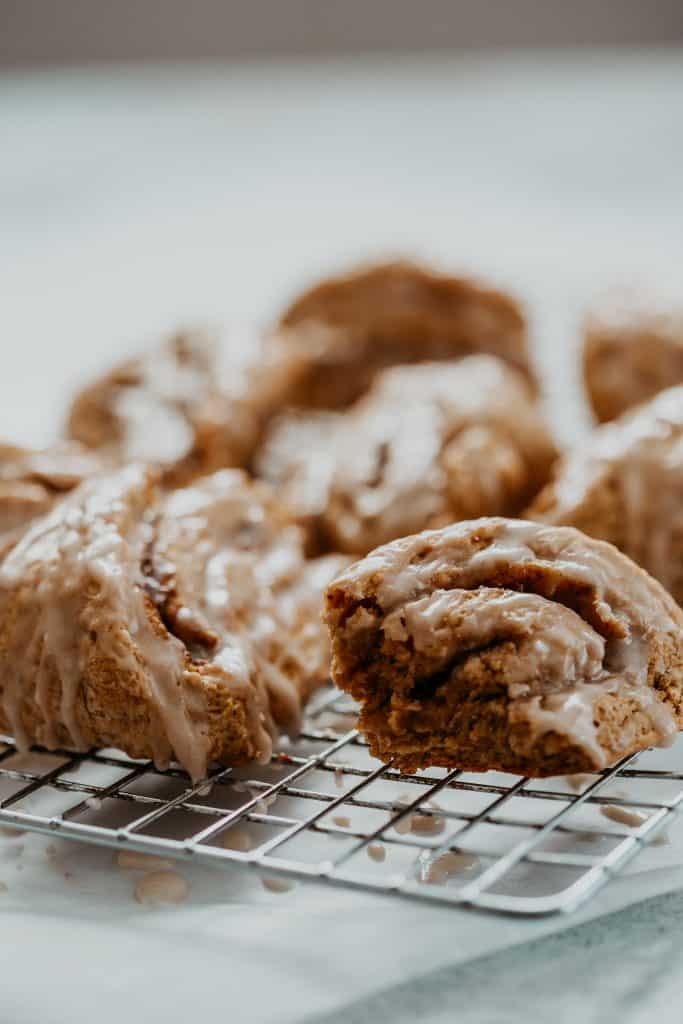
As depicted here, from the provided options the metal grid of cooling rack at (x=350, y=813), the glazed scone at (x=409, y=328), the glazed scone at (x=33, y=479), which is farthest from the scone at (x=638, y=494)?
the glazed scone at (x=409, y=328)

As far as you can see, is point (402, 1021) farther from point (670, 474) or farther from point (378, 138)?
point (378, 138)

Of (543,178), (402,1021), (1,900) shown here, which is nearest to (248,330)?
(1,900)

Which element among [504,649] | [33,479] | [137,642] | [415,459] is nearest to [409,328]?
[415,459]

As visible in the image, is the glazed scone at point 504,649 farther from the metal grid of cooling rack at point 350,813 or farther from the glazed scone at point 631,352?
the glazed scone at point 631,352

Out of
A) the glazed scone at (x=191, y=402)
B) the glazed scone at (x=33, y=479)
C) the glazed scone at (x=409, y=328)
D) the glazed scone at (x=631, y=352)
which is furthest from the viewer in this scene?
the glazed scone at (x=409, y=328)

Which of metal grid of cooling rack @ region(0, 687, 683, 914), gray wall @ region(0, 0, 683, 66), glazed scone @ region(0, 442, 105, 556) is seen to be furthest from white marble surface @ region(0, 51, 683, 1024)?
glazed scone @ region(0, 442, 105, 556)

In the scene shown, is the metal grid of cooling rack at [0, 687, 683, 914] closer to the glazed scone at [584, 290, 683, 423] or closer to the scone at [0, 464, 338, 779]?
the scone at [0, 464, 338, 779]
